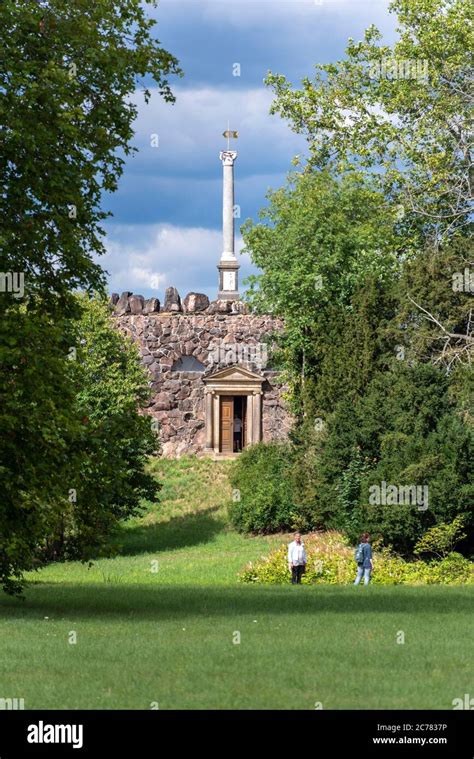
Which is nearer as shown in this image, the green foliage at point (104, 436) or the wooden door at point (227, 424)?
the green foliage at point (104, 436)

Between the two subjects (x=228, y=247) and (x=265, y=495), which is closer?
(x=265, y=495)

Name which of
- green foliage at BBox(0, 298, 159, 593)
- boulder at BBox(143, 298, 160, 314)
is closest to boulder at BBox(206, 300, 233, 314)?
boulder at BBox(143, 298, 160, 314)

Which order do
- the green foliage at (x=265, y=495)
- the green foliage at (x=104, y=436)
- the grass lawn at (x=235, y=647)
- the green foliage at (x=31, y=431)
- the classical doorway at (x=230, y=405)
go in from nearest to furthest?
the grass lawn at (x=235, y=647), the green foliage at (x=31, y=431), the green foliage at (x=104, y=436), the green foliage at (x=265, y=495), the classical doorway at (x=230, y=405)

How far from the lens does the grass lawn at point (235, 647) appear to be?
44.2 ft

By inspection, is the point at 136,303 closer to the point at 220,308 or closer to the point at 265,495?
the point at 220,308

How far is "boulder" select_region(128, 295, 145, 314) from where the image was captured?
61344 millimetres

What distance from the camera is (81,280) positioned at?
73.9 feet

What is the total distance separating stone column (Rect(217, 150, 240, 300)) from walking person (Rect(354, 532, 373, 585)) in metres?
34.0

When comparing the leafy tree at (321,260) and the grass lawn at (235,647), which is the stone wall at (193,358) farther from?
the grass lawn at (235,647)

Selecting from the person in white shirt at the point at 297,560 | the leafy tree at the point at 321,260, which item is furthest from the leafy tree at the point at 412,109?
the person in white shirt at the point at 297,560

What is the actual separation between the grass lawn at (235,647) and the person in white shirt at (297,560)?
2.62 metres

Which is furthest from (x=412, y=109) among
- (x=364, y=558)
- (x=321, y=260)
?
(x=364, y=558)

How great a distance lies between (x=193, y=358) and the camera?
198ft

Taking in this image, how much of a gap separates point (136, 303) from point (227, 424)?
7.63m
